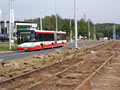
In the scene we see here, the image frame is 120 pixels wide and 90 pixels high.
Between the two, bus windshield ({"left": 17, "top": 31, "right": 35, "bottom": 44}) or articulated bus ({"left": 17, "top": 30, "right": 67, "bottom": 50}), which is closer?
articulated bus ({"left": 17, "top": 30, "right": 67, "bottom": 50})

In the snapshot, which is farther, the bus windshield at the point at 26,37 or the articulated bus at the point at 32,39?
the bus windshield at the point at 26,37

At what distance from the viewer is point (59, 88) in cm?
863

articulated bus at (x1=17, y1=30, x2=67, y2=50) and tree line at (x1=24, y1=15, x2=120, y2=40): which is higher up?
tree line at (x1=24, y1=15, x2=120, y2=40)

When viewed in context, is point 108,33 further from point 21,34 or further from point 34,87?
point 34,87

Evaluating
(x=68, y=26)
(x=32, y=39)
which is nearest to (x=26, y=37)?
(x=32, y=39)

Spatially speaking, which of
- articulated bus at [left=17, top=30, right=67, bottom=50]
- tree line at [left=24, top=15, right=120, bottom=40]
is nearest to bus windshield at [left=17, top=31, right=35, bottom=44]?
articulated bus at [left=17, top=30, right=67, bottom=50]

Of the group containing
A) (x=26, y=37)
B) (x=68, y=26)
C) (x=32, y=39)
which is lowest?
(x=32, y=39)

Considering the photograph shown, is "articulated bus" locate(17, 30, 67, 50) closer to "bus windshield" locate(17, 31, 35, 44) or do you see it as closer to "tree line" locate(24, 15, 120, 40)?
"bus windshield" locate(17, 31, 35, 44)

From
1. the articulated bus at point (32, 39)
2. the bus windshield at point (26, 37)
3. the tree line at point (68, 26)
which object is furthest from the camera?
the tree line at point (68, 26)

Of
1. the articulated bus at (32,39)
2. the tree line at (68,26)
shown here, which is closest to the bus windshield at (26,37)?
the articulated bus at (32,39)

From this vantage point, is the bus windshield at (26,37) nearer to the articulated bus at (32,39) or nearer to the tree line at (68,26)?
the articulated bus at (32,39)

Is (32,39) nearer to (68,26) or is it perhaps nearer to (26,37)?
(26,37)

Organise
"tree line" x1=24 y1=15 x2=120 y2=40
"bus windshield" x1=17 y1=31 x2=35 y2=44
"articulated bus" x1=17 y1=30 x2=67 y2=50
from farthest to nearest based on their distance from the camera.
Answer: "tree line" x1=24 y1=15 x2=120 y2=40 < "bus windshield" x1=17 y1=31 x2=35 y2=44 < "articulated bus" x1=17 y1=30 x2=67 y2=50

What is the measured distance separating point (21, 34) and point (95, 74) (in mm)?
21218
